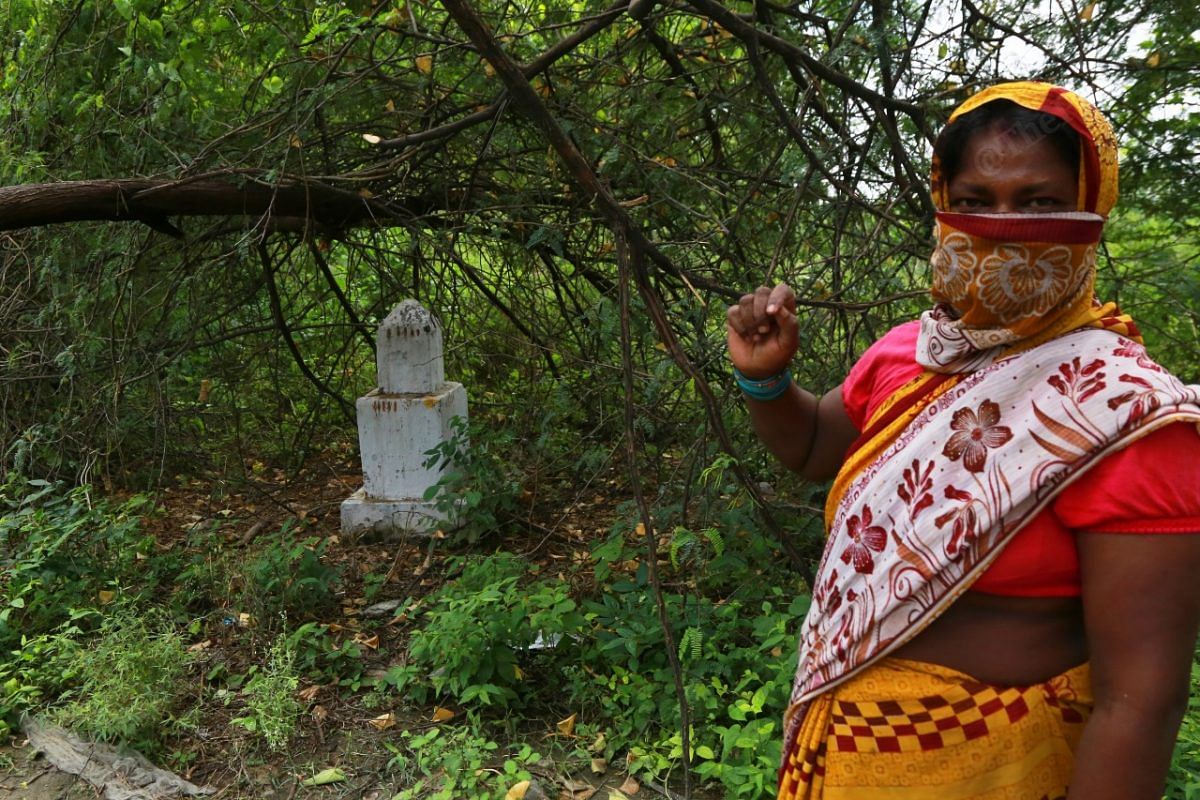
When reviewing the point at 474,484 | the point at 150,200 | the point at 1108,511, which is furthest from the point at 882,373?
the point at 150,200

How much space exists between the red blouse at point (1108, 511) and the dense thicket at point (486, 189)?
67.7 inches

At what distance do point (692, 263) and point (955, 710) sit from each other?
274 centimetres

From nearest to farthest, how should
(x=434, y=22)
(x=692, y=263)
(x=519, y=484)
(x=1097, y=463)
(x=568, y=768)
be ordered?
(x=1097, y=463), (x=568, y=768), (x=692, y=263), (x=434, y=22), (x=519, y=484)

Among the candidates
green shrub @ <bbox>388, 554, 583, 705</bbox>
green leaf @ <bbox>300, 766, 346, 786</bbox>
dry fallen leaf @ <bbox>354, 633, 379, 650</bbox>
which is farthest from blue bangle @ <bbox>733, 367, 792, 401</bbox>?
dry fallen leaf @ <bbox>354, 633, 379, 650</bbox>

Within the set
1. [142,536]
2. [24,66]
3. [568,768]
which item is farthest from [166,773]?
[24,66]

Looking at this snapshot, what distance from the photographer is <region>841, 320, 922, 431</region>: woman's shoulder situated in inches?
53.4

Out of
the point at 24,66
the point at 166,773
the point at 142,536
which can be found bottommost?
the point at 166,773

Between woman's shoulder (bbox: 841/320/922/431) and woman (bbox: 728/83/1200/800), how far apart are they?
0.04 m

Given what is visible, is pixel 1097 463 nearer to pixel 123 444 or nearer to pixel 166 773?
pixel 166 773

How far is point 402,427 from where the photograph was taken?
190 inches

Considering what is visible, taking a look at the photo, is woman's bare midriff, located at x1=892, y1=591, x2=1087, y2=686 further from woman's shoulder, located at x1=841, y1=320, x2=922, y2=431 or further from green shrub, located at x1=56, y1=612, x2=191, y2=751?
green shrub, located at x1=56, y1=612, x2=191, y2=751

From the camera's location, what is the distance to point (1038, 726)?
1.14 meters

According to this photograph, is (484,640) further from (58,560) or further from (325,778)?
(58,560)

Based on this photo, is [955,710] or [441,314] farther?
[441,314]
